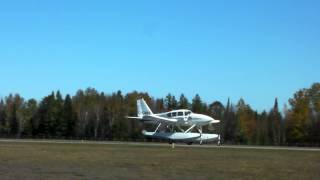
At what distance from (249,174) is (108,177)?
701 centimetres

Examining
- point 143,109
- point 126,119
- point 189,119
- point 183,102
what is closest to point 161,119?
point 189,119

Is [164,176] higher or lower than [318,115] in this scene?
lower

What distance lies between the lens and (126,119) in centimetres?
15400

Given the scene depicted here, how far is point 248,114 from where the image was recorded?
157250 millimetres

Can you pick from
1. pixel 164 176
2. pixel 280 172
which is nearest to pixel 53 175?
pixel 164 176

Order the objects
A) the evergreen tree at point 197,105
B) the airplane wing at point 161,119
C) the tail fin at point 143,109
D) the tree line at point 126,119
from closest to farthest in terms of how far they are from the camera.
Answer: the airplane wing at point 161,119, the tail fin at point 143,109, the tree line at point 126,119, the evergreen tree at point 197,105

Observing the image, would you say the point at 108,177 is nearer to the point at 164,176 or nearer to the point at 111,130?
the point at 164,176

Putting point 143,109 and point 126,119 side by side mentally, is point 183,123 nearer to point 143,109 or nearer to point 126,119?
point 143,109

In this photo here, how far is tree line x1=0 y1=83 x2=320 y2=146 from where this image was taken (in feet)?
428

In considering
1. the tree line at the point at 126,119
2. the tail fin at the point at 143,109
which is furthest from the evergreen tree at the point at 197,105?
the tail fin at the point at 143,109

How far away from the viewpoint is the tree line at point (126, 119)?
13060 centimetres

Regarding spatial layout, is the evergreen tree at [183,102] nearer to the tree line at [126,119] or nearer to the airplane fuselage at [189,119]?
the tree line at [126,119]

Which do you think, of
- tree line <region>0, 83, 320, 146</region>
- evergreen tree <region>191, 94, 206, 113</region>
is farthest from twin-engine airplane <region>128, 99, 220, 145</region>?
evergreen tree <region>191, 94, 206, 113</region>

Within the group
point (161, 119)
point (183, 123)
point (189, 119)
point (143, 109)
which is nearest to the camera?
point (189, 119)
